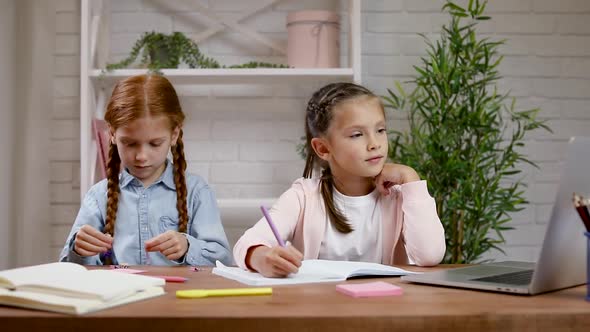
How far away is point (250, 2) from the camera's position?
3129mm

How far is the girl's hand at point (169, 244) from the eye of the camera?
1511 mm

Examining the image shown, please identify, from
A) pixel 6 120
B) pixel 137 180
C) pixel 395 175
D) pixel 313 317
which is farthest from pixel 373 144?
pixel 6 120

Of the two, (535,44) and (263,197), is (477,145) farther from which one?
(263,197)

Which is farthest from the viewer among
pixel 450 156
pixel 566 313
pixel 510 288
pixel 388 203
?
pixel 450 156

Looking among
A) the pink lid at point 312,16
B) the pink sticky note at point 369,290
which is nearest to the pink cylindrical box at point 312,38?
the pink lid at point 312,16

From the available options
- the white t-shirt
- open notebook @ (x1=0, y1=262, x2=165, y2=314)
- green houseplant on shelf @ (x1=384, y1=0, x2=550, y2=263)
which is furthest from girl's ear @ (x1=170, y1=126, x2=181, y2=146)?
green houseplant on shelf @ (x1=384, y1=0, x2=550, y2=263)

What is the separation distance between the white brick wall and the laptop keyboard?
6.26 ft

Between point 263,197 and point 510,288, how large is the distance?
7.03 ft

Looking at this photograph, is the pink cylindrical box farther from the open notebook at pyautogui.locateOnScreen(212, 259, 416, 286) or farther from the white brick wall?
the open notebook at pyautogui.locateOnScreen(212, 259, 416, 286)

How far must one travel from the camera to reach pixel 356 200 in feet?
5.83

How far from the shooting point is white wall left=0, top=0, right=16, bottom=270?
8.86 feet

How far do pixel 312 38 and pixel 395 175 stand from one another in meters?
1.28

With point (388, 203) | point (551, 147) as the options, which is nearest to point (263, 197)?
point (551, 147)

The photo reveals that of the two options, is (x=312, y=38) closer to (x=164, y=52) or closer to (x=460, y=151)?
(x=164, y=52)
